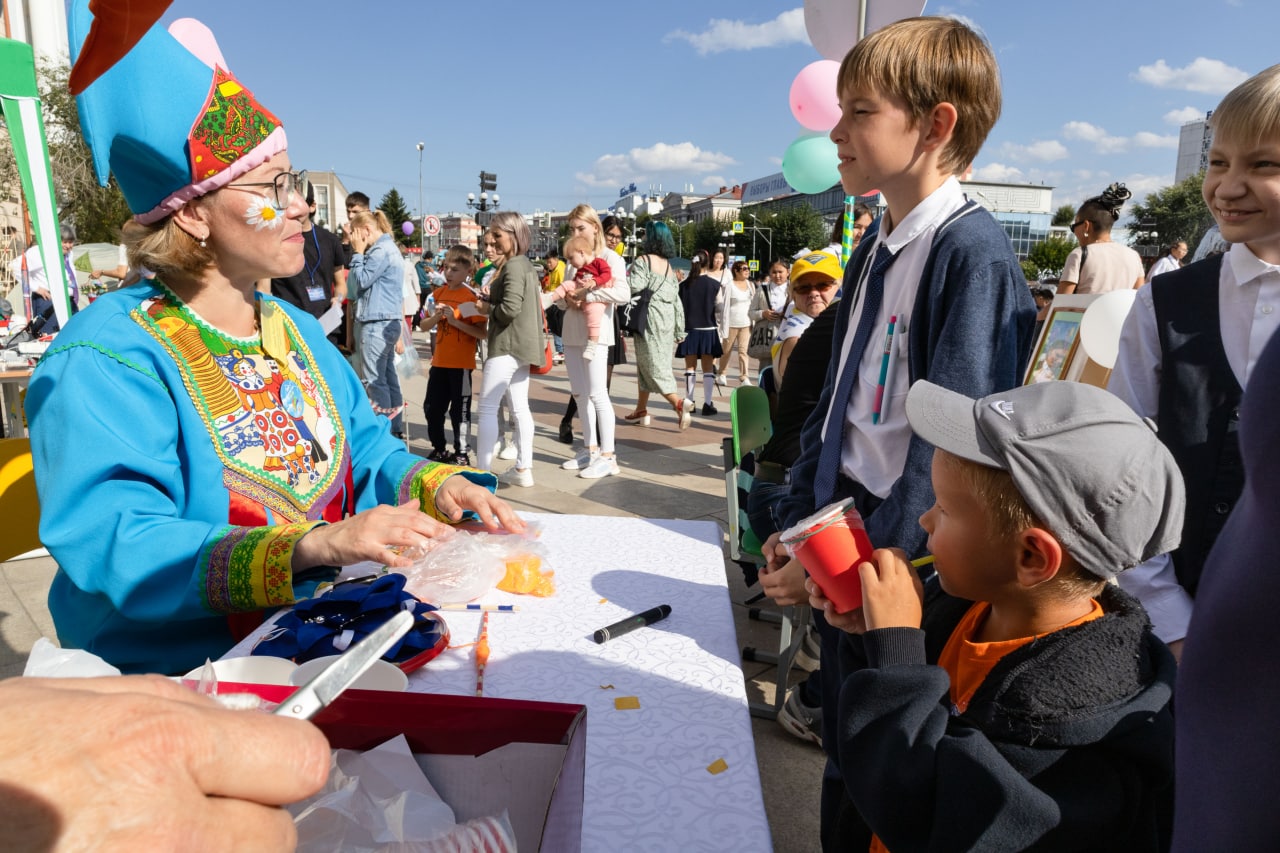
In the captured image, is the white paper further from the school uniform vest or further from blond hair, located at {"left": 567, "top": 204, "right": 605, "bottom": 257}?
the school uniform vest

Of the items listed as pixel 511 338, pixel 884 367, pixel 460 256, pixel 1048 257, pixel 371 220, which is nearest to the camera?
pixel 884 367

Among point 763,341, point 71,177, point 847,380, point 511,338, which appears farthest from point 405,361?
point 71,177

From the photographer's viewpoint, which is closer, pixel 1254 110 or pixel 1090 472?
pixel 1090 472

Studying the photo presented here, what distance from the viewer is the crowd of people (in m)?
0.45

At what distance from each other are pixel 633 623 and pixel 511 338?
14.0ft

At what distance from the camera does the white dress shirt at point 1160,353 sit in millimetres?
1508

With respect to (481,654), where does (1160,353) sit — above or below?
above

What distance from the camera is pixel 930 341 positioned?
5.29 feet

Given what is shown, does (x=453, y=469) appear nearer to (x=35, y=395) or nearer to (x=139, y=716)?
(x=35, y=395)

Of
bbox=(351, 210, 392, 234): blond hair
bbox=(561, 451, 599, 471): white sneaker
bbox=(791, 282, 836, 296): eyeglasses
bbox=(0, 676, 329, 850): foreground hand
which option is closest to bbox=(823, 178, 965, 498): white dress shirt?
bbox=(0, 676, 329, 850): foreground hand

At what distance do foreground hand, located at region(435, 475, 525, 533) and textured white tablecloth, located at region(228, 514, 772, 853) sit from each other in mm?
172

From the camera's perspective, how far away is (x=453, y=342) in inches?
244

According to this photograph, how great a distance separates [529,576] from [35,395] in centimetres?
104

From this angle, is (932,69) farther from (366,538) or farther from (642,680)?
(366,538)
